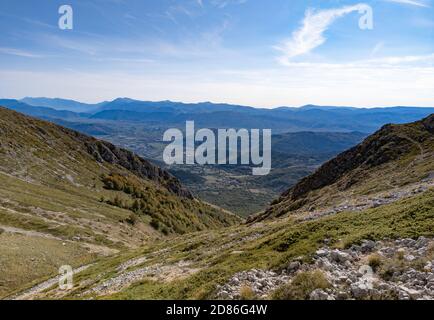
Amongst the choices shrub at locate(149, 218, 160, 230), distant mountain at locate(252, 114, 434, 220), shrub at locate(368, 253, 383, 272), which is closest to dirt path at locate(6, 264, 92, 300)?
shrub at locate(368, 253, 383, 272)

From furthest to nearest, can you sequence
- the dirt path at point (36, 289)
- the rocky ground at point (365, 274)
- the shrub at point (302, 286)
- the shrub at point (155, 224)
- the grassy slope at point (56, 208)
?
1. the shrub at point (155, 224)
2. the grassy slope at point (56, 208)
3. the dirt path at point (36, 289)
4. the shrub at point (302, 286)
5. the rocky ground at point (365, 274)

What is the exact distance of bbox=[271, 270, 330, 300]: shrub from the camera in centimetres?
1559

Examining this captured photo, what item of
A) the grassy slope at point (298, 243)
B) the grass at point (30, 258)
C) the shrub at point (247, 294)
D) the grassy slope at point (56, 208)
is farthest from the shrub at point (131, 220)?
the shrub at point (247, 294)

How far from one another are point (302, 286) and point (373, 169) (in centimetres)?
5639

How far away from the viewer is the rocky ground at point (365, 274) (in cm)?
1465

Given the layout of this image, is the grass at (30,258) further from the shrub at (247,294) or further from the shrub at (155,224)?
the shrub at (155,224)

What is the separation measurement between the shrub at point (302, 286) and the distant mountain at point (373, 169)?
32189mm

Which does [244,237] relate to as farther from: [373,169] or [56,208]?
[56,208]

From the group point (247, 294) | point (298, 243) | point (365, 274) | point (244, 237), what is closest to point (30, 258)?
point (244, 237)

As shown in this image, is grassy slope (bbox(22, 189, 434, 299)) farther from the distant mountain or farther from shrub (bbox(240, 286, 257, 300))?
the distant mountain

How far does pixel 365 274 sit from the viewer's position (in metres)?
16.7

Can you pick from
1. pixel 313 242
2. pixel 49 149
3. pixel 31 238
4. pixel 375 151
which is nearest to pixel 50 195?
pixel 31 238
